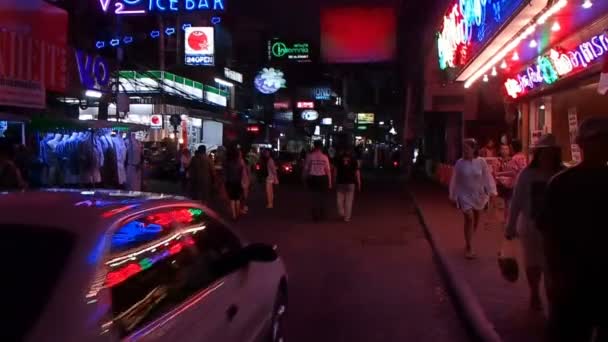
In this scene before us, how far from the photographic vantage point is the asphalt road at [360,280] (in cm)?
730

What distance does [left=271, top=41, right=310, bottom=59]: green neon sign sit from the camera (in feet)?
160

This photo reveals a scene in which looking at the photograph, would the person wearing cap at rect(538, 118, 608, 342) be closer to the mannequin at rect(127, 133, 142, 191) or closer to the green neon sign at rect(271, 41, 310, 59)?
the mannequin at rect(127, 133, 142, 191)

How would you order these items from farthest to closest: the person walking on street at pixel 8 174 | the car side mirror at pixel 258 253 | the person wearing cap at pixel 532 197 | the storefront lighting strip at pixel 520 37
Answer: the person walking on street at pixel 8 174 < the storefront lighting strip at pixel 520 37 < the person wearing cap at pixel 532 197 < the car side mirror at pixel 258 253

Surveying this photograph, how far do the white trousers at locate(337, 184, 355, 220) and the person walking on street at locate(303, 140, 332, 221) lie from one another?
1.20 ft

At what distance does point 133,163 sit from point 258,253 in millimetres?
14282

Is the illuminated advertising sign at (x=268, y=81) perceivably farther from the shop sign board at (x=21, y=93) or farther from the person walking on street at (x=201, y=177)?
the shop sign board at (x=21, y=93)

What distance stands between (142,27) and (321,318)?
34073 millimetres

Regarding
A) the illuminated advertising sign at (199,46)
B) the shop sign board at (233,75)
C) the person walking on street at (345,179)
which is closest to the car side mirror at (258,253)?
the person walking on street at (345,179)

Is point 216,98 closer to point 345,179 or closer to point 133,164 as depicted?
point 133,164

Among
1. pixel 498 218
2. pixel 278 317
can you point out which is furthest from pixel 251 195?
pixel 278 317

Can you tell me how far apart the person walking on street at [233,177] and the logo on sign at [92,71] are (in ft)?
12.3

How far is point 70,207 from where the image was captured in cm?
358

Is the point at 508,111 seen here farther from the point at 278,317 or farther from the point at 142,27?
the point at 142,27

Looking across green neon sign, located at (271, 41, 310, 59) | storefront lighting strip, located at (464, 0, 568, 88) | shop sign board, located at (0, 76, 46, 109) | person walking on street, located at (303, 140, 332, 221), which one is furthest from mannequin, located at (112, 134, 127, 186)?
green neon sign, located at (271, 41, 310, 59)
